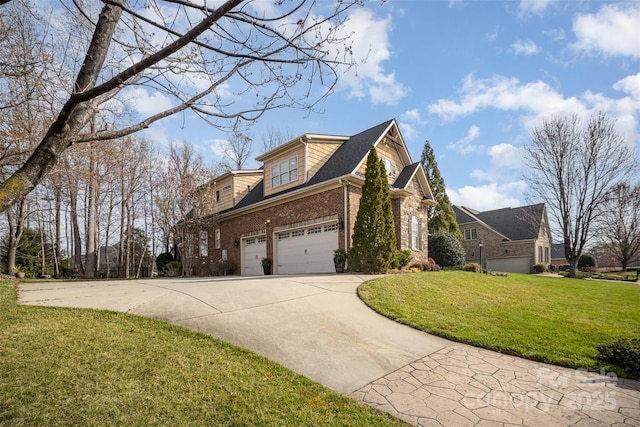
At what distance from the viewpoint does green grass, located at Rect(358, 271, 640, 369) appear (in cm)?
521

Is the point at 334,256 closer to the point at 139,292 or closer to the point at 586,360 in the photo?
the point at 139,292

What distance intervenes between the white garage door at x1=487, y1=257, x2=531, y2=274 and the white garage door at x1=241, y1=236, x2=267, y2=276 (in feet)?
82.3

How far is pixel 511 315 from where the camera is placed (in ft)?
23.3

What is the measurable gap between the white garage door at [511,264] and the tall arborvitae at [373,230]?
24.3 m

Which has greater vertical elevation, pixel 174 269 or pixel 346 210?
pixel 346 210

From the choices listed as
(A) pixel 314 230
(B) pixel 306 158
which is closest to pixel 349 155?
(B) pixel 306 158

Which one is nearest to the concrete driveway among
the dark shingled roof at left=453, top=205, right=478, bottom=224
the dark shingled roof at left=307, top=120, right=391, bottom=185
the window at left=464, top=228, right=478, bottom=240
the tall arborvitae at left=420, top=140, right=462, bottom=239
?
the dark shingled roof at left=307, top=120, right=391, bottom=185

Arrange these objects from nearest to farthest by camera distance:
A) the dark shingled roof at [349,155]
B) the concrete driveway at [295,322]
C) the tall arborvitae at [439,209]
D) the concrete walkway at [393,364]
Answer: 1. the concrete walkway at [393,364]
2. the concrete driveway at [295,322]
3. the dark shingled roof at [349,155]
4. the tall arborvitae at [439,209]

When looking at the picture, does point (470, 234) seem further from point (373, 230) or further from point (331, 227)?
point (373, 230)

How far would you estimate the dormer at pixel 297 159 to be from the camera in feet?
52.5

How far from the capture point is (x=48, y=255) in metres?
20.1

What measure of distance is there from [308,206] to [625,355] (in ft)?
38.4

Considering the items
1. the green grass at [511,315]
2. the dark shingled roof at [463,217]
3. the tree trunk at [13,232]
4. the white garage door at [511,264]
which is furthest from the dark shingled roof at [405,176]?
the white garage door at [511,264]

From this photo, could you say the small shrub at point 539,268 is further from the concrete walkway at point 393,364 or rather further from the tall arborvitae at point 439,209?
the concrete walkway at point 393,364
